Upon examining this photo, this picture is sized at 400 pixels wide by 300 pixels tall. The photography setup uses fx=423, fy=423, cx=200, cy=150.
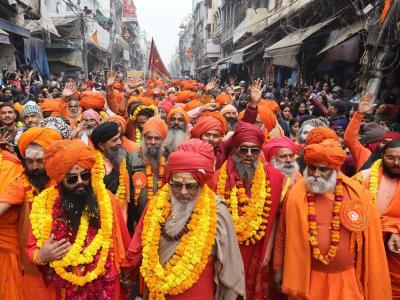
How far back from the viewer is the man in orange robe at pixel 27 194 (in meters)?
3.00

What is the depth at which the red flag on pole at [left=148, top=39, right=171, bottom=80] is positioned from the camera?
65.6 ft

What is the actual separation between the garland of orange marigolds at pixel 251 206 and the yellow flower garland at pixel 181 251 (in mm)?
602

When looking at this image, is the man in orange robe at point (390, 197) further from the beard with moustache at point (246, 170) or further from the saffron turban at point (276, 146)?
the beard with moustache at point (246, 170)

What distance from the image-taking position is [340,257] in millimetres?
3021

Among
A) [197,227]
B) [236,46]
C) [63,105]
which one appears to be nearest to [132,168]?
[197,227]

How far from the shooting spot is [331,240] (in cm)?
304

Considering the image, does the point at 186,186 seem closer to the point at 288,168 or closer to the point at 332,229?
the point at 332,229

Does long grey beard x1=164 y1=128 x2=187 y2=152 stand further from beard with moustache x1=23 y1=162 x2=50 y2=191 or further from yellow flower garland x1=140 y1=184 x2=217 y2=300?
yellow flower garland x1=140 y1=184 x2=217 y2=300

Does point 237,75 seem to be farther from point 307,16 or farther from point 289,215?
point 289,215

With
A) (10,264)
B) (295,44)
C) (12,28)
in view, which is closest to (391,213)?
(10,264)

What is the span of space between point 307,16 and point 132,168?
11.9m

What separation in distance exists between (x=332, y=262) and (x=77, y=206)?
6.04 ft

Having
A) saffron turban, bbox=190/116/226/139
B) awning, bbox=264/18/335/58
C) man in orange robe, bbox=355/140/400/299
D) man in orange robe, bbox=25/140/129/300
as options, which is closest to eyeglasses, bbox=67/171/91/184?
man in orange robe, bbox=25/140/129/300

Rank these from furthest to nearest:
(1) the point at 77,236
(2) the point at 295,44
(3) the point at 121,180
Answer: (2) the point at 295,44, (3) the point at 121,180, (1) the point at 77,236
